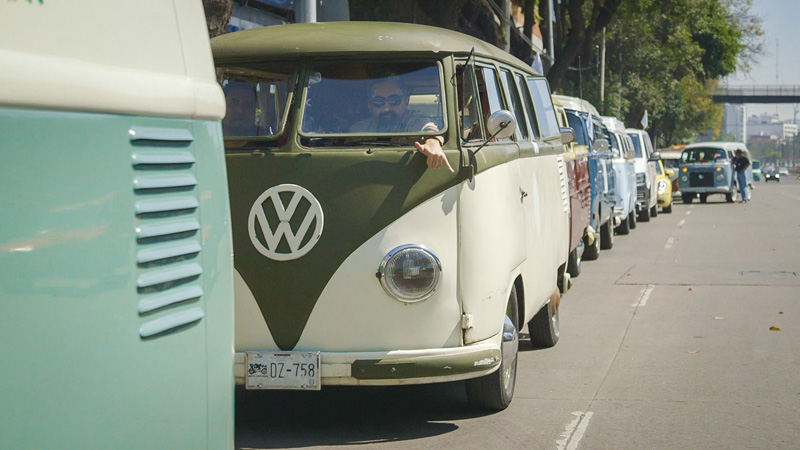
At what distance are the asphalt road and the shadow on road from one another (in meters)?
0.01

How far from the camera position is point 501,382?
671cm

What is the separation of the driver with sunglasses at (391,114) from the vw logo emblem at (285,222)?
553 millimetres

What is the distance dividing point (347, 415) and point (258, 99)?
207 centimetres

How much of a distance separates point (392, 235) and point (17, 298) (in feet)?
12.8

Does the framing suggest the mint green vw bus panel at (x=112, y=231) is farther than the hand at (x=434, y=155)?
No

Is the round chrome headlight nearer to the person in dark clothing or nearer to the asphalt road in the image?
the asphalt road

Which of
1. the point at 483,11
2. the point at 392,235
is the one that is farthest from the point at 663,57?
the point at 392,235

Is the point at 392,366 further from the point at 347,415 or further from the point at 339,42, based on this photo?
the point at 339,42

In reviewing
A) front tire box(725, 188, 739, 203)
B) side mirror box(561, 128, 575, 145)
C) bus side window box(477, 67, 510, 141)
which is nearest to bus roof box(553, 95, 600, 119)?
side mirror box(561, 128, 575, 145)

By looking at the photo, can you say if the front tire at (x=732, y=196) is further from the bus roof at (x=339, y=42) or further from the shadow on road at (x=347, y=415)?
the bus roof at (x=339, y=42)

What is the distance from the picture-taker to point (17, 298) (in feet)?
6.90

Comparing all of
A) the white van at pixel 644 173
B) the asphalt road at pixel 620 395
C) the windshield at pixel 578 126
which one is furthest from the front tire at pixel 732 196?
the asphalt road at pixel 620 395

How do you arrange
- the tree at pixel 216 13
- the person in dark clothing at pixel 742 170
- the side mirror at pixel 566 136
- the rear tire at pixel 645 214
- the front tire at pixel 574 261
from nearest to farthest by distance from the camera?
the side mirror at pixel 566 136, the tree at pixel 216 13, the front tire at pixel 574 261, the rear tire at pixel 645 214, the person in dark clothing at pixel 742 170

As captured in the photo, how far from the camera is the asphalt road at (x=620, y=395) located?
249 inches
